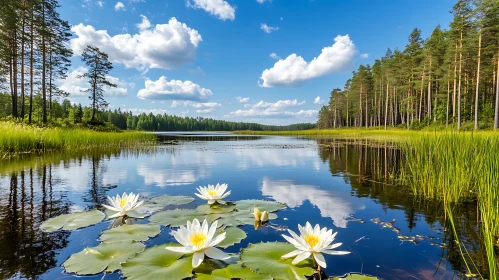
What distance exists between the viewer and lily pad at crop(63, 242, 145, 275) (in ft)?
6.95

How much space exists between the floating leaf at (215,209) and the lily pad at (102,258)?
1.25m

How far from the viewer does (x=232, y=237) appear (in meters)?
2.73

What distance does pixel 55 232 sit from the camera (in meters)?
3.04

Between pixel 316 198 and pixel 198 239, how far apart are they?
3292mm

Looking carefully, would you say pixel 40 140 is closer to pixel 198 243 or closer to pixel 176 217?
pixel 176 217

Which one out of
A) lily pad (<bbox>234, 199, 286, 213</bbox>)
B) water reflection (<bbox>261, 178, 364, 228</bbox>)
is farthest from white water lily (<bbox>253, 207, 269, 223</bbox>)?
water reflection (<bbox>261, 178, 364, 228</bbox>)

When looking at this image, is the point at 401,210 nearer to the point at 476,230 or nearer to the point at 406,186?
the point at 476,230

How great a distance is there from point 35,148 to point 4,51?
44.6 feet

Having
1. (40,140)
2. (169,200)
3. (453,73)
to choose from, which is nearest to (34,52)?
(40,140)

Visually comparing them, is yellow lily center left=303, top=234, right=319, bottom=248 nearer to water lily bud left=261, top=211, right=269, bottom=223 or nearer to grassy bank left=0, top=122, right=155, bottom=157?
water lily bud left=261, top=211, right=269, bottom=223

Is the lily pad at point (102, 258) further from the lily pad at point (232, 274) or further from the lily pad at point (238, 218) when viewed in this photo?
Answer: the lily pad at point (238, 218)

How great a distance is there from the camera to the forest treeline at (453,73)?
929 inches

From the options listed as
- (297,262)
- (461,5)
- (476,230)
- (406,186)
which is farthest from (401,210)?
(461,5)

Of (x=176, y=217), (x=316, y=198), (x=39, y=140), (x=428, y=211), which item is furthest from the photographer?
(x=39, y=140)
